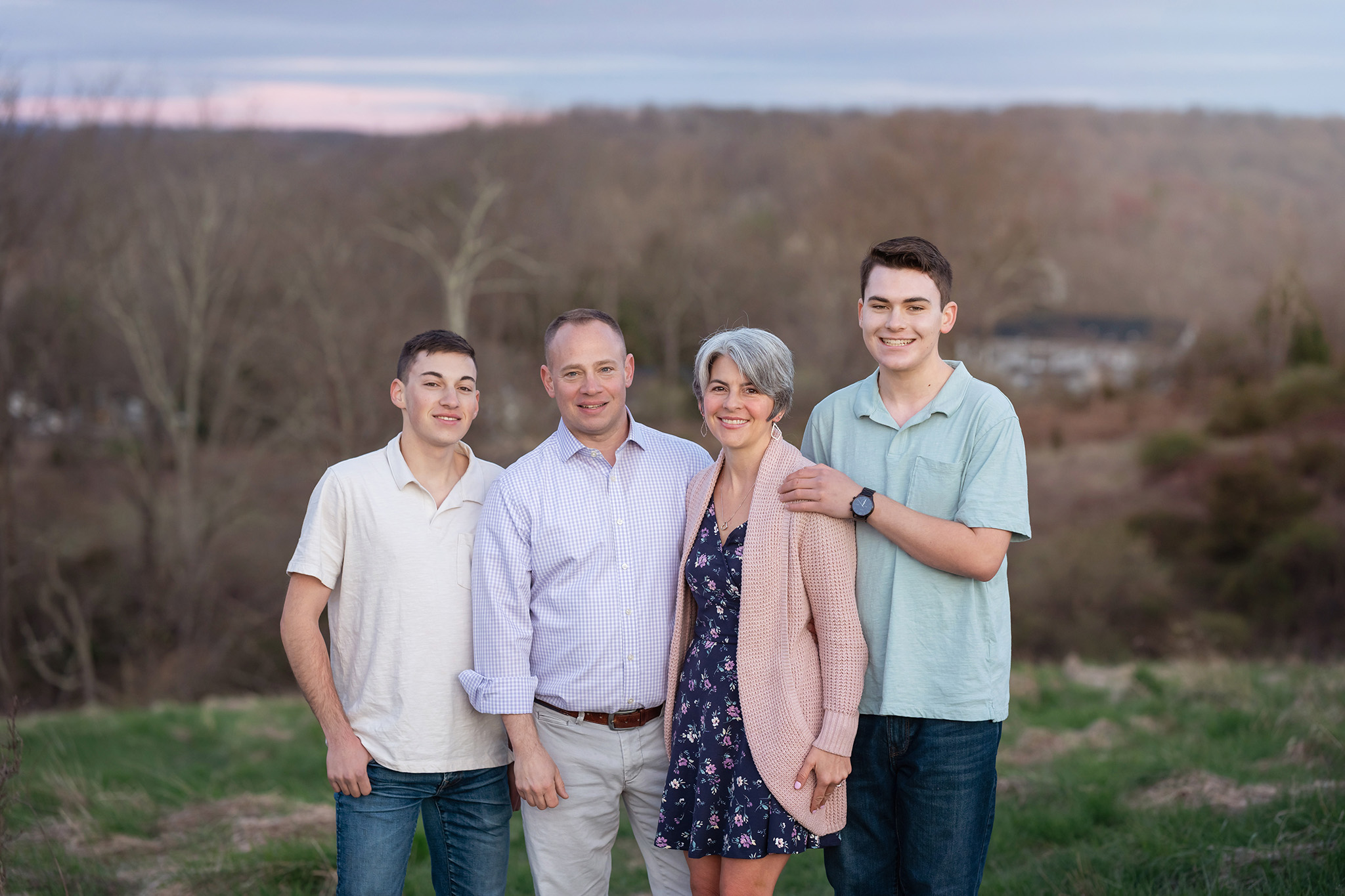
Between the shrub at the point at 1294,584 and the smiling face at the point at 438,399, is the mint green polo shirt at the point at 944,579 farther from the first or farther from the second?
the shrub at the point at 1294,584

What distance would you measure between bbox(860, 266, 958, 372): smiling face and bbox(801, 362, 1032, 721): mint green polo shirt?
0.09 m

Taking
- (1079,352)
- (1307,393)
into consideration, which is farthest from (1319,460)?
(1079,352)

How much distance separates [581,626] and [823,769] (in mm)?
749

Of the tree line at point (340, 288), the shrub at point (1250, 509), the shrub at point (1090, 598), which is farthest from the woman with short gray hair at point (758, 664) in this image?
the shrub at point (1250, 509)

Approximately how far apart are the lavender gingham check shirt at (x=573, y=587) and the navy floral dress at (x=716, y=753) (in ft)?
0.50

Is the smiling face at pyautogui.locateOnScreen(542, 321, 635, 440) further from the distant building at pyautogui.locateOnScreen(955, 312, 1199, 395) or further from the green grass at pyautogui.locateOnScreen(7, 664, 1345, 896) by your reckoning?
the distant building at pyautogui.locateOnScreen(955, 312, 1199, 395)

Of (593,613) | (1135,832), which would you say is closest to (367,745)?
(593,613)

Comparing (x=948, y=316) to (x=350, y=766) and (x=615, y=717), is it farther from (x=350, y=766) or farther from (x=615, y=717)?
(x=350, y=766)

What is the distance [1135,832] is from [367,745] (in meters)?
2.97

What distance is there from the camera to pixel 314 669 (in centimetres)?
283

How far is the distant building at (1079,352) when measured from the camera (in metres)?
35.9

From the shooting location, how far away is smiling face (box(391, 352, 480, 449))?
2.90 metres

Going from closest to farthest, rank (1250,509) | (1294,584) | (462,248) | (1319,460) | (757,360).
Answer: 1. (757,360)
2. (1294,584)
3. (1250,509)
4. (1319,460)
5. (462,248)

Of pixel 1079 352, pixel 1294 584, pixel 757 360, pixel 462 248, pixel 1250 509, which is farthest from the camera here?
pixel 1079 352
